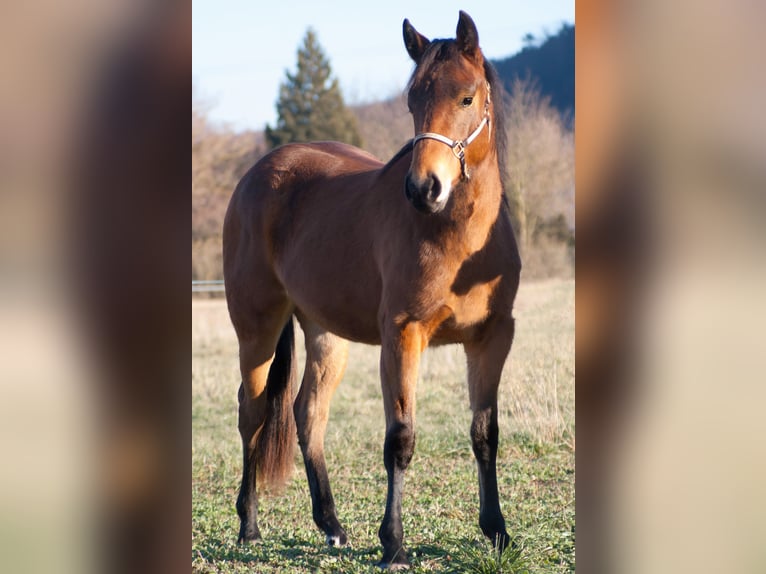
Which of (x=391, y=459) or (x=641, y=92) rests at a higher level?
(x=641, y=92)

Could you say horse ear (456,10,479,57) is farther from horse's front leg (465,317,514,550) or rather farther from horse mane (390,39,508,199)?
horse's front leg (465,317,514,550)

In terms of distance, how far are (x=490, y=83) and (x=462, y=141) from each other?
0.45 metres

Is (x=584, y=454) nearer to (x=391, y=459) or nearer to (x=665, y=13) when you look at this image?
(x=665, y=13)

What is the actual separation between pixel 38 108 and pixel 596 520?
796mm

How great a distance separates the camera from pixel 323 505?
14.5 ft

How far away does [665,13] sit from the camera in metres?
0.91

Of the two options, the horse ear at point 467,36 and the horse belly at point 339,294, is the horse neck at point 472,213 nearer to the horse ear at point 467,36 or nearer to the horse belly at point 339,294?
the horse ear at point 467,36

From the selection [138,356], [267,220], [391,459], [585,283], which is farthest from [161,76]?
[267,220]

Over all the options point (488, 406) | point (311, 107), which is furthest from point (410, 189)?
point (311, 107)

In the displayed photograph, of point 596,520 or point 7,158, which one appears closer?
point 7,158

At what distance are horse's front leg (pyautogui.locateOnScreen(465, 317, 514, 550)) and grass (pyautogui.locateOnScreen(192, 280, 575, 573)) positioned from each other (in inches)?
5.1

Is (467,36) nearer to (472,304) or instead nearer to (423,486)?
(472,304)

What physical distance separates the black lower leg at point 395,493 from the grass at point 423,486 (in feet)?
Answer: 0.38

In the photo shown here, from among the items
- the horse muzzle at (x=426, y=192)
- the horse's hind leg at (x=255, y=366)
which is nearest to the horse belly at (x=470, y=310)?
the horse muzzle at (x=426, y=192)
